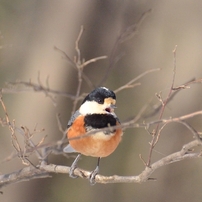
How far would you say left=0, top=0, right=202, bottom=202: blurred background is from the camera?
3.34 metres

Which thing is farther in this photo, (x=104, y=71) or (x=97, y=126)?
(x=104, y=71)

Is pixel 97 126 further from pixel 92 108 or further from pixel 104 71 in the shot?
pixel 104 71

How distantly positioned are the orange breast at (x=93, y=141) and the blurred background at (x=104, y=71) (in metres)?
1.49

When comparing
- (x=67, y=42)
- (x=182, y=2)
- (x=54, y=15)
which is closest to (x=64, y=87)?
(x=67, y=42)

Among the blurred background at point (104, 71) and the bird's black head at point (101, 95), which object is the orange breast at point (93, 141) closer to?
the bird's black head at point (101, 95)

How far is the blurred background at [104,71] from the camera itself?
3336 millimetres

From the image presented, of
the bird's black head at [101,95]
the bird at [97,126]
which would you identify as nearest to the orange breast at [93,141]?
the bird at [97,126]

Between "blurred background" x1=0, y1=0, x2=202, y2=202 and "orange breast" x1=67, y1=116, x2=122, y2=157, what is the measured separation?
1.49 meters

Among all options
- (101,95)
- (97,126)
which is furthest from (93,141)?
(101,95)

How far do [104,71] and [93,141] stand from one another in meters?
1.99

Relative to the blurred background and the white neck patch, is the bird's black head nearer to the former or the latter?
the white neck patch

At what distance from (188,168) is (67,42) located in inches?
65.5

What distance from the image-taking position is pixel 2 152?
3473 millimetres

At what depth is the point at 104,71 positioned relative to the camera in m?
3.71
